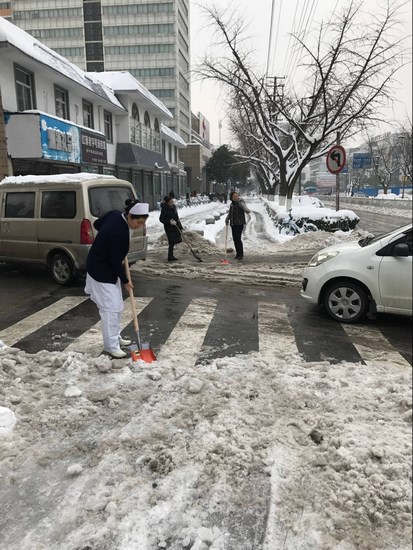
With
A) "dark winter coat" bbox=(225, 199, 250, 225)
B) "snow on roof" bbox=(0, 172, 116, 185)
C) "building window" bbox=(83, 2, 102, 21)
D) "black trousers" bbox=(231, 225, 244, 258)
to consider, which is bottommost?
"black trousers" bbox=(231, 225, 244, 258)

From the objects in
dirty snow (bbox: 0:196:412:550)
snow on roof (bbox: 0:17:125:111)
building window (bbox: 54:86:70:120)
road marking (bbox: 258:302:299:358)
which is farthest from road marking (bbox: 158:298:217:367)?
building window (bbox: 54:86:70:120)

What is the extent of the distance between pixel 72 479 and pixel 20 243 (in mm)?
6829

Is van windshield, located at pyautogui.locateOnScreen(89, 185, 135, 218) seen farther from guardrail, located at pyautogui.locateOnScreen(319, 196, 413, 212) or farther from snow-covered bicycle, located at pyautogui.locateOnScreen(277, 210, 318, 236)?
snow-covered bicycle, located at pyautogui.locateOnScreen(277, 210, 318, 236)

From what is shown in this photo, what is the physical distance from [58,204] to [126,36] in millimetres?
77634

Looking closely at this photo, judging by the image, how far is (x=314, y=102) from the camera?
62.6ft

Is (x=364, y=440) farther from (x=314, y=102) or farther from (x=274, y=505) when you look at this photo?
(x=314, y=102)

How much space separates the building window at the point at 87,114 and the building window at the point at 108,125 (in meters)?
2.17

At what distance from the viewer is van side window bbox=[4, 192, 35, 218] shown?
8.40 m

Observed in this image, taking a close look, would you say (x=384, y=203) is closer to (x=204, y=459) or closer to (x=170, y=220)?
(x=170, y=220)

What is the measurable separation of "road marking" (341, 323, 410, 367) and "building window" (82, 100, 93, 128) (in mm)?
21704

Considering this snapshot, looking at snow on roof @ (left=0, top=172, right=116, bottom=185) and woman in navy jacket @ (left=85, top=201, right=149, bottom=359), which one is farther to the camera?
snow on roof @ (left=0, top=172, right=116, bottom=185)

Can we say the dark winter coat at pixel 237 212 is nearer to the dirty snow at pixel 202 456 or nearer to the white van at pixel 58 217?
the white van at pixel 58 217

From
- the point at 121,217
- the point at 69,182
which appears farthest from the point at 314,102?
the point at 121,217

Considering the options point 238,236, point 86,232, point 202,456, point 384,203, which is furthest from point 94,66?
point 202,456
